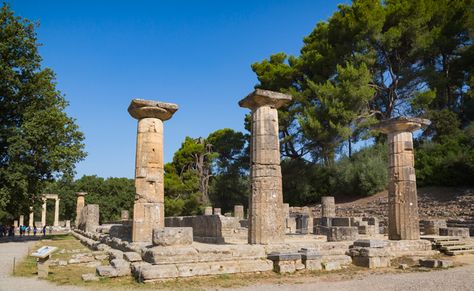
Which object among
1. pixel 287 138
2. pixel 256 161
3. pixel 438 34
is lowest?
pixel 256 161

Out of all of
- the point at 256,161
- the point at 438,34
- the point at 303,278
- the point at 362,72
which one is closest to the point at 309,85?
the point at 362,72

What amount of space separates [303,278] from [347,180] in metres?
24.0

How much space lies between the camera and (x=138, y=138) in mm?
12797

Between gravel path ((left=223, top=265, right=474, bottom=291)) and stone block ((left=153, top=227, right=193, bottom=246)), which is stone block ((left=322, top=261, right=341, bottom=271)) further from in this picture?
stone block ((left=153, top=227, right=193, bottom=246))

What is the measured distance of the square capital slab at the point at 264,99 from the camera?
10.9 meters

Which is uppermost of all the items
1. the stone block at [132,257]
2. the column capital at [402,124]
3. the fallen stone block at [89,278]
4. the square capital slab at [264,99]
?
the square capital slab at [264,99]

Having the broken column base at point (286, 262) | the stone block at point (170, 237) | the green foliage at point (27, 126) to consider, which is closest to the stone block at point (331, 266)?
the broken column base at point (286, 262)

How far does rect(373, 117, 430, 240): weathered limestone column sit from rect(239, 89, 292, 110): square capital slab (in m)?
4.17

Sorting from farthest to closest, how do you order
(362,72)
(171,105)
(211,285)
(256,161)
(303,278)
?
1. (362,72)
2. (171,105)
3. (256,161)
4. (303,278)
5. (211,285)

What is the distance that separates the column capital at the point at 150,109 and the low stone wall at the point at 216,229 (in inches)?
156

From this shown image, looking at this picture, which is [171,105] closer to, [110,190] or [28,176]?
[28,176]

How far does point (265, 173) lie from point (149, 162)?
3868 mm

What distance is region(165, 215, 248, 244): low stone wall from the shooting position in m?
14.1

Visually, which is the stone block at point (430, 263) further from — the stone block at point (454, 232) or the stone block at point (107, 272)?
the stone block at point (107, 272)
